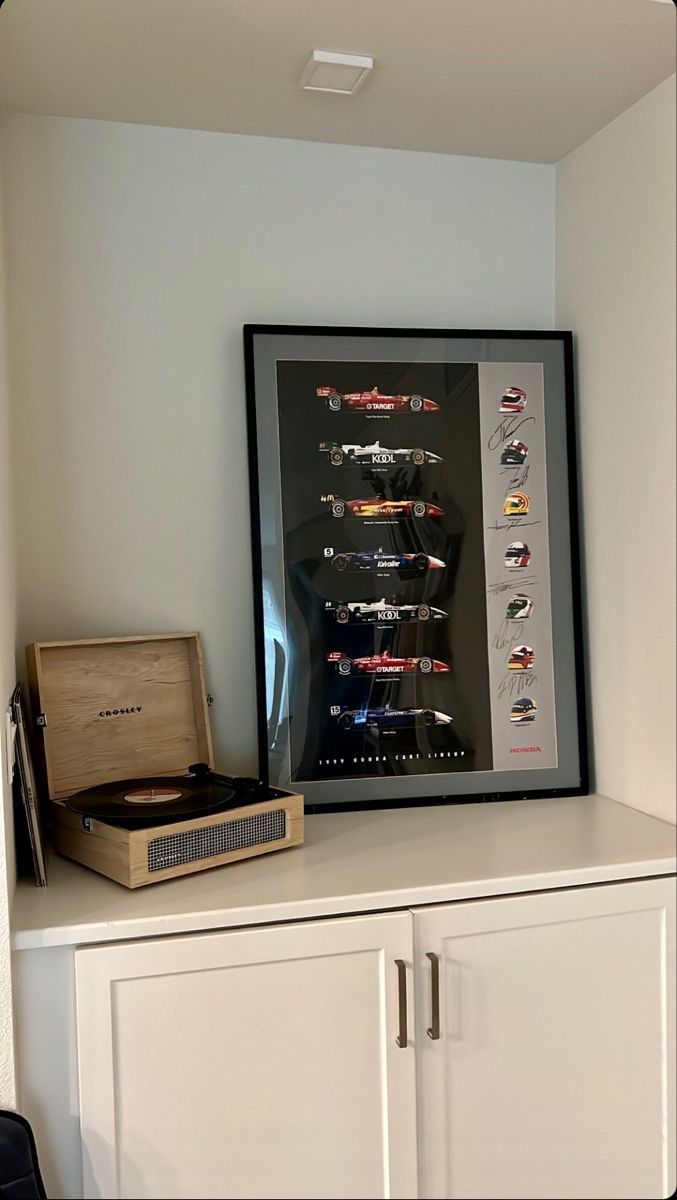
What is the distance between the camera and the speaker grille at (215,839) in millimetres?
1586

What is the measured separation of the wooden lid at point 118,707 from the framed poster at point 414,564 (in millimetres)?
146

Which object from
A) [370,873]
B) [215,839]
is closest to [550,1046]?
[370,873]

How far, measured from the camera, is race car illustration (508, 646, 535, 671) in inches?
82.5

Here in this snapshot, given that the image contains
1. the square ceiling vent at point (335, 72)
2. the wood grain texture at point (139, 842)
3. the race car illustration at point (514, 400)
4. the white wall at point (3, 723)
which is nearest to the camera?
the white wall at point (3, 723)

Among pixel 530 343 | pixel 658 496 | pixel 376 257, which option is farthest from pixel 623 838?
pixel 376 257

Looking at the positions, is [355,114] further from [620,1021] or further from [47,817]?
[620,1021]

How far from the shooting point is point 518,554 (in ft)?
6.92

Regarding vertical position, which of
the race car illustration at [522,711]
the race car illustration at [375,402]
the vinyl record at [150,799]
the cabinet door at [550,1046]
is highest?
the race car illustration at [375,402]

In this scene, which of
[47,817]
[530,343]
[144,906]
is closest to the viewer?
[144,906]

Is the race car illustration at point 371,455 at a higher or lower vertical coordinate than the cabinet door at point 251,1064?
higher

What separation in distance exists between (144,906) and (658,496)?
1130 millimetres

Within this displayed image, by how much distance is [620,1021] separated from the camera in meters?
1.72
